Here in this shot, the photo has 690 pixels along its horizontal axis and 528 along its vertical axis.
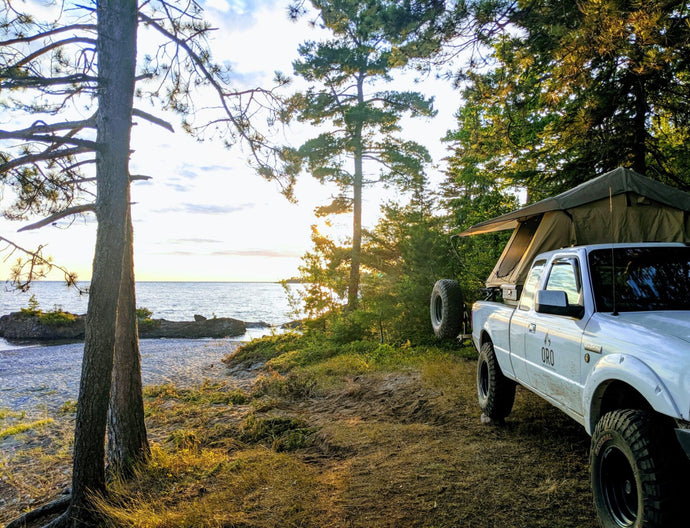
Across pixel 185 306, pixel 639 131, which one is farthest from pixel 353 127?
pixel 185 306

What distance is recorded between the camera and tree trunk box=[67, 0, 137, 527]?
210 inches

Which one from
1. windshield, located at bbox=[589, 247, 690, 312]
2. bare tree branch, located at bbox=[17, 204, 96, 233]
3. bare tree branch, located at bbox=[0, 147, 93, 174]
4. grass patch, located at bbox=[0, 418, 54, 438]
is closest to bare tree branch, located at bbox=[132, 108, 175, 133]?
bare tree branch, located at bbox=[0, 147, 93, 174]

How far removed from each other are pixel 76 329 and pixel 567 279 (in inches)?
1396

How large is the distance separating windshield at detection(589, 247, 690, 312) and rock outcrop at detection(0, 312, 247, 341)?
105 feet

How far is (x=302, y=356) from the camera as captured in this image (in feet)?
51.4

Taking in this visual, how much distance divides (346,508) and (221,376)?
44.8 ft

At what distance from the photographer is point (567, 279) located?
4020 mm

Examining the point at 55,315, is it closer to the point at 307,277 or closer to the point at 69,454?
the point at 307,277

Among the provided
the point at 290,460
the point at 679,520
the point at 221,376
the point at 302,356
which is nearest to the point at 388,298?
the point at 302,356

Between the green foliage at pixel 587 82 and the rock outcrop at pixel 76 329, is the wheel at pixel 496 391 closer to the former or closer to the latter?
the green foliage at pixel 587 82

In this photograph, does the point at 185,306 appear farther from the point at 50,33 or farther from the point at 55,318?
the point at 50,33

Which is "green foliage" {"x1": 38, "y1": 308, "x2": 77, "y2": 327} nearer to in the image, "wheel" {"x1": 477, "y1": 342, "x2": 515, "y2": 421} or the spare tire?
the spare tire

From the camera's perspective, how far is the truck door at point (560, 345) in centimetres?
343

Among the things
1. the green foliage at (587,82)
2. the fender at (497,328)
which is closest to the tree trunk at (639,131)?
the green foliage at (587,82)
